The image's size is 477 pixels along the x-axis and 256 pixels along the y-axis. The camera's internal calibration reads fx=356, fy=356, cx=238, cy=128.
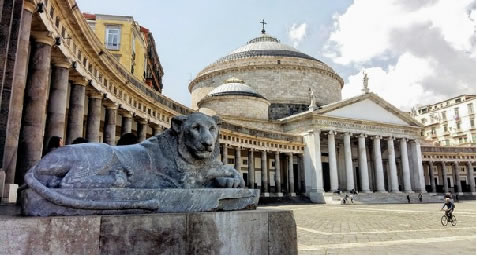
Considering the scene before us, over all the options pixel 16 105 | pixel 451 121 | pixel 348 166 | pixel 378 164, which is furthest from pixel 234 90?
pixel 451 121

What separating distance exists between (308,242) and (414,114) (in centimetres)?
8529

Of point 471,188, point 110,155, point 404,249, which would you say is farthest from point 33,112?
point 471,188

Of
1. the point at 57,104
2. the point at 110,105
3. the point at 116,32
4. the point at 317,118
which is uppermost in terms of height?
the point at 116,32

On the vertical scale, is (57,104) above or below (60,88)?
below

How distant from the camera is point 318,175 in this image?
37938 millimetres

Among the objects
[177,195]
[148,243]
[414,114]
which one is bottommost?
[148,243]

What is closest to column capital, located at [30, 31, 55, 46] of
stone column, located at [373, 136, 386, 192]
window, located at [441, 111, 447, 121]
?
stone column, located at [373, 136, 386, 192]

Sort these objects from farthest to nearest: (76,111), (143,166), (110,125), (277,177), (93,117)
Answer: (277,177) → (110,125) → (93,117) → (76,111) → (143,166)

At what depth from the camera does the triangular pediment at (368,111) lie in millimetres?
39969

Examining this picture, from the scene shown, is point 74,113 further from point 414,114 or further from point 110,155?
point 414,114

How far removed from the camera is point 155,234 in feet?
10.9

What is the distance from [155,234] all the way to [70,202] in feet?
2.91

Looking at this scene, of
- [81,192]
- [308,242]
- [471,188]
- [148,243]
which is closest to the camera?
[148,243]

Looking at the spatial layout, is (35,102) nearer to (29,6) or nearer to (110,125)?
(29,6)
